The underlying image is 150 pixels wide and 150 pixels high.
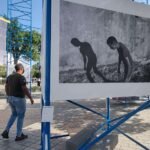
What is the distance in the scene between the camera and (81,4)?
133 inches

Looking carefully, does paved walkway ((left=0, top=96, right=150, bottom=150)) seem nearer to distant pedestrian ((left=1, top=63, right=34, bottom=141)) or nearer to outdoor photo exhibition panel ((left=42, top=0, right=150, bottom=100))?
distant pedestrian ((left=1, top=63, right=34, bottom=141))

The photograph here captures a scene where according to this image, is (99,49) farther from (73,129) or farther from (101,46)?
(73,129)

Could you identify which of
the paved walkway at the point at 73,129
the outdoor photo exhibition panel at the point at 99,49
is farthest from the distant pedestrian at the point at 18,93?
the outdoor photo exhibition panel at the point at 99,49

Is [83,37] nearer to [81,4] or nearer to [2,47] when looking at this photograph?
[81,4]

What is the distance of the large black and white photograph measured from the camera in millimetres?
3299

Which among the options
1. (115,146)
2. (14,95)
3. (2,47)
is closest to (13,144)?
(14,95)

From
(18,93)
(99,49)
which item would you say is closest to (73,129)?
(18,93)

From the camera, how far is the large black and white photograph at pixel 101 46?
3.30 metres

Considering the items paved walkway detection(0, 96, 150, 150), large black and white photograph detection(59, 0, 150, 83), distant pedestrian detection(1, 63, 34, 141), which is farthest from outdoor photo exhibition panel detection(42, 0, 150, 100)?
distant pedestrian detection(1, 63, 34, 141)

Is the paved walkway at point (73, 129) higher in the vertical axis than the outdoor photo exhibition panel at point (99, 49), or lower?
lower

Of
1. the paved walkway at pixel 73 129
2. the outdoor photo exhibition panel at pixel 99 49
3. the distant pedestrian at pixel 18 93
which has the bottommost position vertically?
the paved walkway at pixel 73 129

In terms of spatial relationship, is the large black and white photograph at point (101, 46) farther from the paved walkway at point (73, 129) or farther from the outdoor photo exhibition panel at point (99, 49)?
the paved walkway at point (73, 129)

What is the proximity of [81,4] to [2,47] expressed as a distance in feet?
43.5

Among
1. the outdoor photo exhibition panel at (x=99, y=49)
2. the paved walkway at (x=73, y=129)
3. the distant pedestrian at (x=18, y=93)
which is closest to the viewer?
the outdoor photo exhibition panel at (x=99, y=49)
